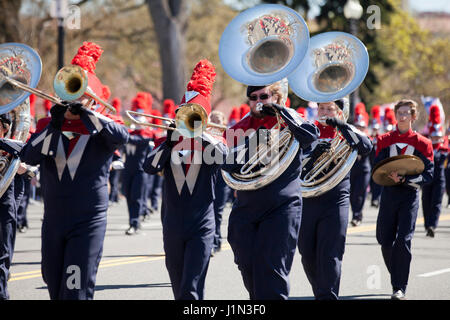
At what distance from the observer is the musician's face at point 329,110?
6.86m

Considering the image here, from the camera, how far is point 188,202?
212 inches

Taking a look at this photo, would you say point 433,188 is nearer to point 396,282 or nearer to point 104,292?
point 396,282

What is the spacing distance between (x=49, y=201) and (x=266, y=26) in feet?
7.15

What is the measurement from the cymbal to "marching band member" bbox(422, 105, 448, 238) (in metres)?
4.22

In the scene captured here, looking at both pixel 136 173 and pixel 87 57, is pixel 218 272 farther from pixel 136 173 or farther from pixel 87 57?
pixel 136 173

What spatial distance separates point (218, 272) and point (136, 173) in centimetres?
447

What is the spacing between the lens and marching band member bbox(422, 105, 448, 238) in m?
12.3

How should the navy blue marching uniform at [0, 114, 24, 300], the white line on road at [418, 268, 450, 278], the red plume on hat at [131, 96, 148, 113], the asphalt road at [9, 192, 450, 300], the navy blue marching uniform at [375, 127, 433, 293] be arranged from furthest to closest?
the red plume on hat at [131, 96, 148, 113], the white line on road at [418, 268, 450, 278], the asphalt road at [9, 192, 450, 300], the navy blue marching uniform at [375, 127, 433, 293], the navy blue marching uniform at [0, 114, 24, 300]

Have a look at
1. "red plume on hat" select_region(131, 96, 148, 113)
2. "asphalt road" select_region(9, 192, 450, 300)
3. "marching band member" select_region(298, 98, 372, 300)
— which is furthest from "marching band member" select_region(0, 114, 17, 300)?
"red plume on hat" select_region(131, 96, 148, 113)

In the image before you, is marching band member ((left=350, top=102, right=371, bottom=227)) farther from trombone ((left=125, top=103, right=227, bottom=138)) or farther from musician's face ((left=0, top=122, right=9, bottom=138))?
trombone ((left=125, top=103, right=227, bottom=138))

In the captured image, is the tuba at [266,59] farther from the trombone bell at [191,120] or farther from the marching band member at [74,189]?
the marching band member at [74,189]

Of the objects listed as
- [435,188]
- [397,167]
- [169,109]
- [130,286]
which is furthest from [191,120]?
[169,109]

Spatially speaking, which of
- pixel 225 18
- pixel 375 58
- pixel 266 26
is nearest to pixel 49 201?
pixel 266 26

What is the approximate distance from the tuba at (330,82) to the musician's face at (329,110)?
0.29 feet
